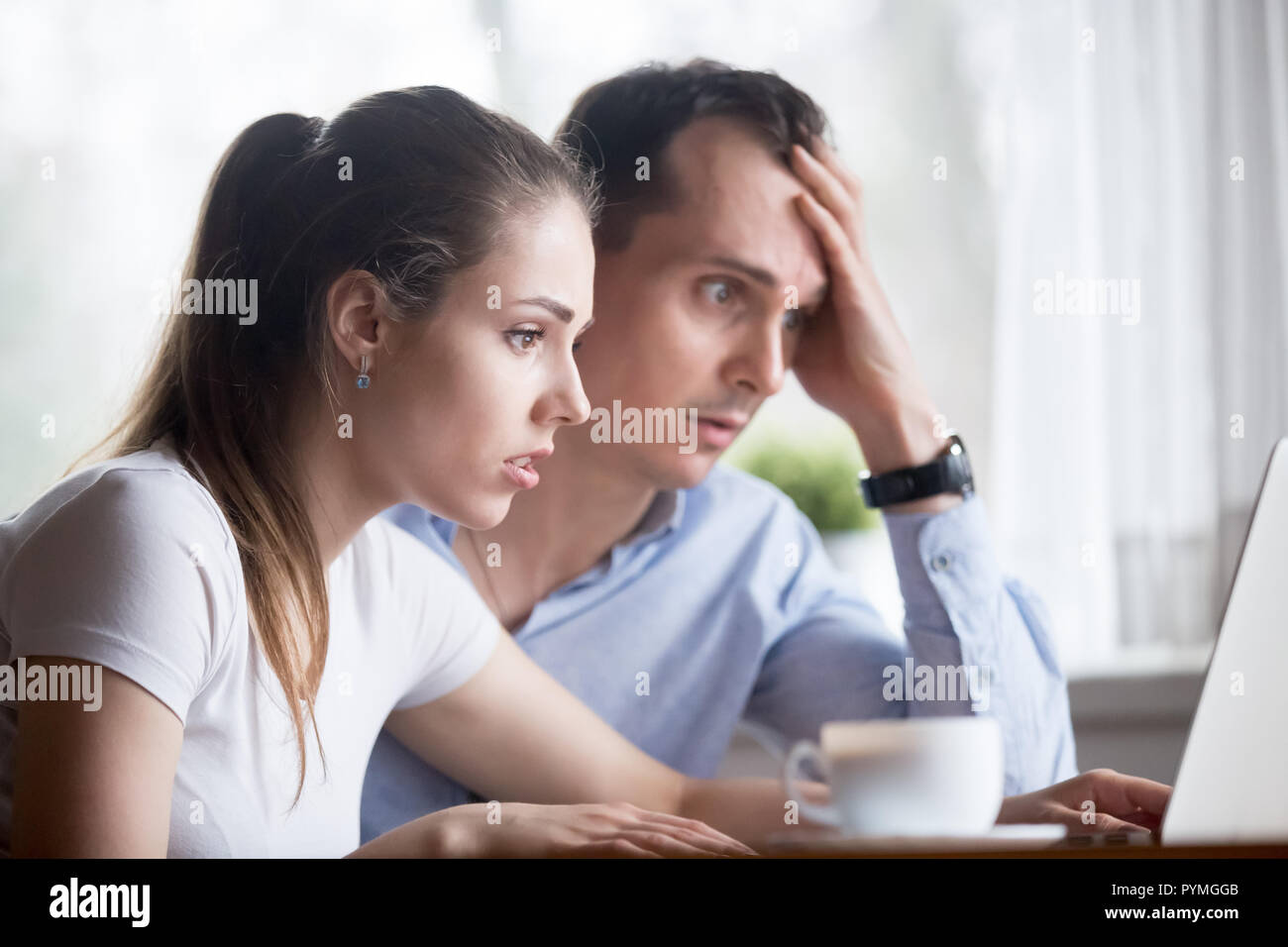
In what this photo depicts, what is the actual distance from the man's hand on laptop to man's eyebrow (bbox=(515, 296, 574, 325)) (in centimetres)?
55

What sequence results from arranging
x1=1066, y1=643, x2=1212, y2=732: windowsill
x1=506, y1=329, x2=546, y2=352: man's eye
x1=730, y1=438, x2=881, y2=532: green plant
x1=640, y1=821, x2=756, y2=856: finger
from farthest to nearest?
x1=1066, y1=643, x2=1212, y2=732: windowsill < x1=730, y1=438, x2=881, y2=532: green plant < x1=506, y1=329, x2=546, y2=352: man's eye < x1=640, y1=821, x2=756, y2=856: finger

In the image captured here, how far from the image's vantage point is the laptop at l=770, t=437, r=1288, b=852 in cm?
71

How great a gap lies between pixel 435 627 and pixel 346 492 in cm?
16

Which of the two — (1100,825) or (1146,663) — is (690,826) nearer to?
(1100,825)

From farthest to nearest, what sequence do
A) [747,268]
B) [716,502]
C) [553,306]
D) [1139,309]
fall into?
1. [1139,309]
2. [716,502]
3. [747,268]
4. [553,306]

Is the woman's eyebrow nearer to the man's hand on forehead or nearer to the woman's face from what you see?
the woman's face

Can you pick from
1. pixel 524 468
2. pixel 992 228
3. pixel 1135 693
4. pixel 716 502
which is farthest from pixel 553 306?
pixel 1135 693

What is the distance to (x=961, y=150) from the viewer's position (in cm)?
159

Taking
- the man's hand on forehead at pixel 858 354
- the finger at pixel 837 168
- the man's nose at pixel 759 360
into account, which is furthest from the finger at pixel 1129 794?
the finger at pixel 837 168

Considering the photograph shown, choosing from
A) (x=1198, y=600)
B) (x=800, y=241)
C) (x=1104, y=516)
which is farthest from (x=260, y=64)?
(x=1198, y=600)

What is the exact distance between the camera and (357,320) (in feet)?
2.97

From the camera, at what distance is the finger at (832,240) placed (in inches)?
43.1

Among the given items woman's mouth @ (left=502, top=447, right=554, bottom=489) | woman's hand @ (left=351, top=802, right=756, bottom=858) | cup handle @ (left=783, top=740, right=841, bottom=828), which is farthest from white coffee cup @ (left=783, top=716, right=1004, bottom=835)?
woman's mouth @ (left=502, top=447, right=554, bottom=489)

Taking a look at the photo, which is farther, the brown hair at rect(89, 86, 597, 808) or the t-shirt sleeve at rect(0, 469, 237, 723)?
the brown hair at rect(89, 86, 597, 808)
